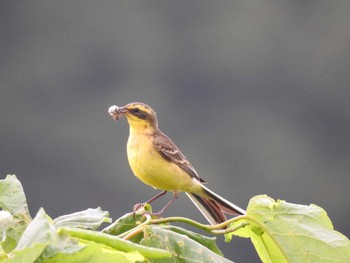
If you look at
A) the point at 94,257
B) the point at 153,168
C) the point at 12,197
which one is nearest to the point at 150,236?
the point at 12,197

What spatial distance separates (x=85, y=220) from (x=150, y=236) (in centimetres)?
6

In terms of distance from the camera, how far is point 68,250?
43cm

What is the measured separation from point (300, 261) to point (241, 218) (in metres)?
0.08

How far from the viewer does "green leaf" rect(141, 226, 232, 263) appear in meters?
0.68

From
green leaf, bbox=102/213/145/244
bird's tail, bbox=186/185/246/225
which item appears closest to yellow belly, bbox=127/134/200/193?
bird's tail, bbox=186/185/246/225

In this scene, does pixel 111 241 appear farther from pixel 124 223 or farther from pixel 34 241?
pixel 124 223

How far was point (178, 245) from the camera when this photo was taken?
69 centimetres

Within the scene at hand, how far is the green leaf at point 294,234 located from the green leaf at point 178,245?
10 cm

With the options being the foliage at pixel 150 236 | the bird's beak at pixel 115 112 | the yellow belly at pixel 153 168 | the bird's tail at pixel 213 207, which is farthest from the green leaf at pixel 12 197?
the yellow belly at pixel 153 168

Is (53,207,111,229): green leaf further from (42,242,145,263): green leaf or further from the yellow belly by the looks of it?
the yellow belly

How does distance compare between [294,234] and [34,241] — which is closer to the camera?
[34,241]

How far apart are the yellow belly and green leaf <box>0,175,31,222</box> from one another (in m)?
0.98

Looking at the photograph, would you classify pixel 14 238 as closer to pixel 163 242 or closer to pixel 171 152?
pixel 163 242

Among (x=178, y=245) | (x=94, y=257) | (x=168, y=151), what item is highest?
(x=168, y=151)
